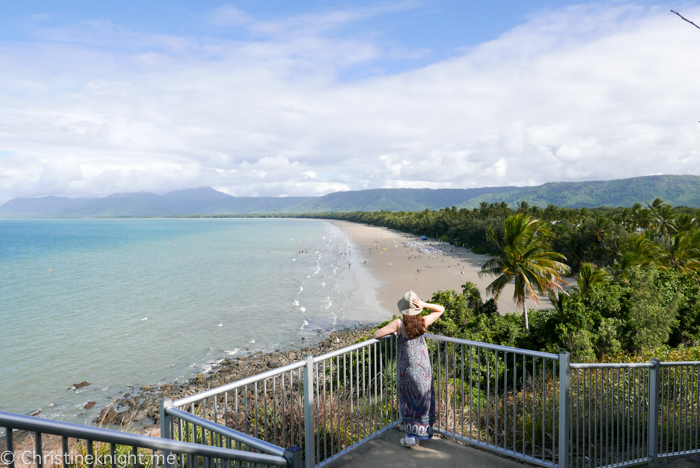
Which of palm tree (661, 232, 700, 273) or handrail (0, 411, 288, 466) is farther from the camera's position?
palm tree (661, 232, 700, 273)

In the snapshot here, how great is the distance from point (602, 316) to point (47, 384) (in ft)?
64.8

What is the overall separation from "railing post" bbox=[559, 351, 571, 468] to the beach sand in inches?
777

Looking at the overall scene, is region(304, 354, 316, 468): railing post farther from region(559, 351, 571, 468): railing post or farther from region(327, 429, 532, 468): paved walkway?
region(559, 351, 571, 468): railing post

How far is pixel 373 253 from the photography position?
2365 inches

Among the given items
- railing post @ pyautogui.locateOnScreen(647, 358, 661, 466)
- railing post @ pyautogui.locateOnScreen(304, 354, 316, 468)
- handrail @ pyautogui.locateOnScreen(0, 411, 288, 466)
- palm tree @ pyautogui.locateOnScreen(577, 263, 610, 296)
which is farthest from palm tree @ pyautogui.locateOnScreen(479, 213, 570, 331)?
handrail @ pyautogui.locateOnScreen(0, 411, 288, 466)

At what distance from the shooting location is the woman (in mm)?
4363

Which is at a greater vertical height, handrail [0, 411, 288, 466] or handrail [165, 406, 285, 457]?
handrail [0, 411, 288, 466]

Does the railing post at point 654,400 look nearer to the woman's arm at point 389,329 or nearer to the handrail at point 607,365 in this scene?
the handrail at point 607,365

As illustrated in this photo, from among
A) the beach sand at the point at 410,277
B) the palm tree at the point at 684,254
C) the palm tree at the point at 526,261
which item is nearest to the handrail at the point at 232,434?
the palm tree at the point at 526,261

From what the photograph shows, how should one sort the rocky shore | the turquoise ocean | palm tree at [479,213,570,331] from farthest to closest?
palm tree at [479,213,570,331] → the turquoise ocean → the rocky shore

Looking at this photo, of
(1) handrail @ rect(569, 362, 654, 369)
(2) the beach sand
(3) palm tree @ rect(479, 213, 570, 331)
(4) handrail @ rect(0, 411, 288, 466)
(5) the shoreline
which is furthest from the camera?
(2) the beach sand

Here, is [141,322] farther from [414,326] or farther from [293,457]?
[293,457]

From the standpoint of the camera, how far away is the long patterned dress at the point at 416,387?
4402 millimetres

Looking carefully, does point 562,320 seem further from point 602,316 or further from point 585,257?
point 585,257
